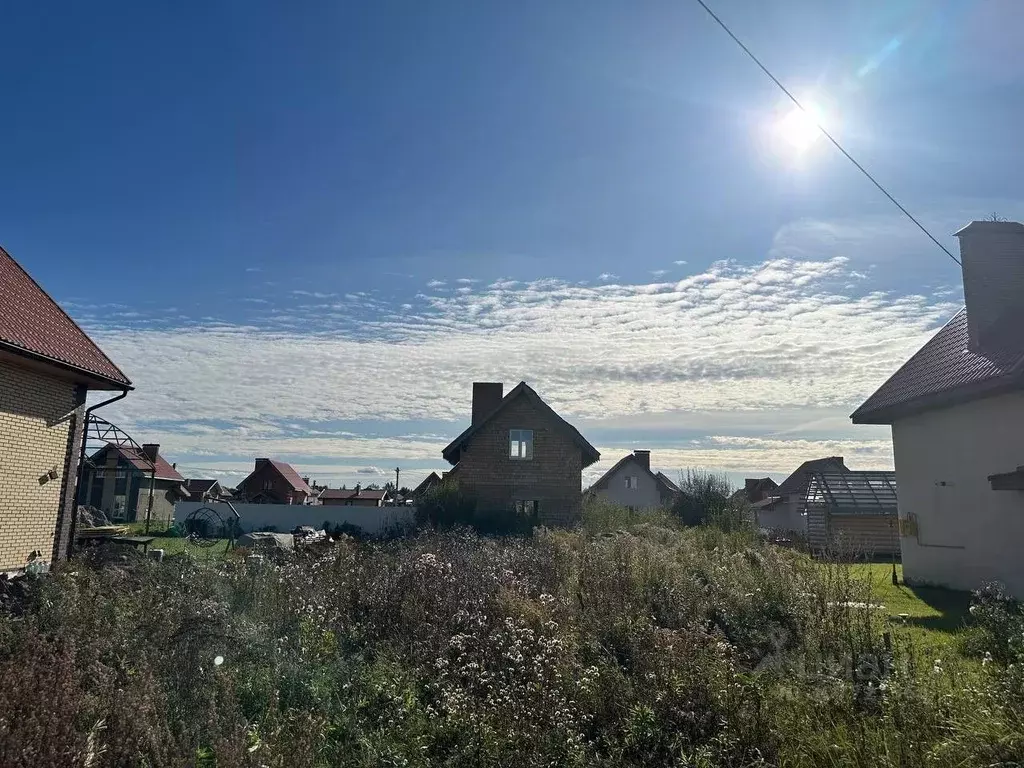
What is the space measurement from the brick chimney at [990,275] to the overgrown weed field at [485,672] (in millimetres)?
8668

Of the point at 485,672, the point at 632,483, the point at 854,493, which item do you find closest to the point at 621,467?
the point at 632,483

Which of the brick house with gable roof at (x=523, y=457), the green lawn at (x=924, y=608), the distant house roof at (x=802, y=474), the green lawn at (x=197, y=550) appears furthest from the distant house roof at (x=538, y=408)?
the distant house roof at (x=802, y=474)

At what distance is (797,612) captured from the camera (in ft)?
21.6

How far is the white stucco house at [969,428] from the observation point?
11.6 meters

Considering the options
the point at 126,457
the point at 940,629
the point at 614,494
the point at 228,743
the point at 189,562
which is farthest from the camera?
the point at 614,494

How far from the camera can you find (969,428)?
41.5ft

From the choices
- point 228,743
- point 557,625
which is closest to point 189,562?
point 557,625

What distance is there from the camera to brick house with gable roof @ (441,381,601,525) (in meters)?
25.8

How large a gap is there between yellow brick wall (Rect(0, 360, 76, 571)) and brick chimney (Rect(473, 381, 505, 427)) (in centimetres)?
1696

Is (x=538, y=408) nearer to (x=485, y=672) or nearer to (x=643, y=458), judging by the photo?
(x=485, y=672)

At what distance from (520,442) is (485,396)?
11.7 ft

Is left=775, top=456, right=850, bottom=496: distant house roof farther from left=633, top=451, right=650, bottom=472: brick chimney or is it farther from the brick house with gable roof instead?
the brick house with gable roof

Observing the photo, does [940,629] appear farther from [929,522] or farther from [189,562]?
[189,562]

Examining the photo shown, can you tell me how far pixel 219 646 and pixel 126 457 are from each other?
47.9 meters
